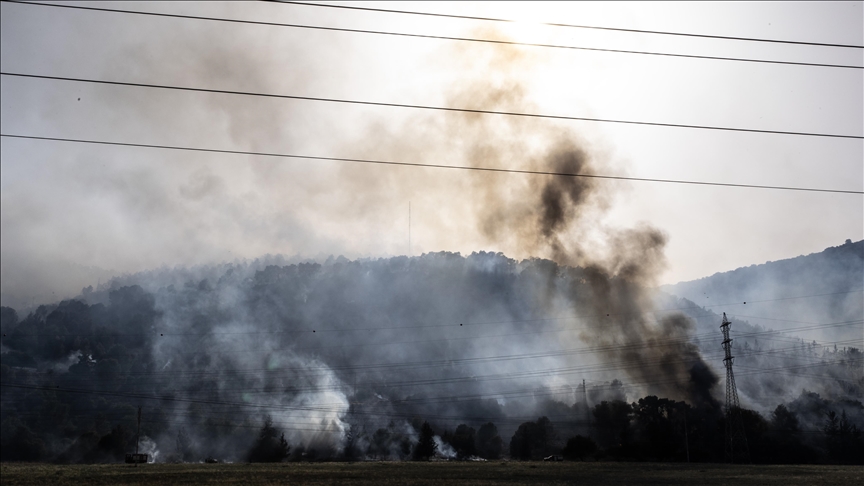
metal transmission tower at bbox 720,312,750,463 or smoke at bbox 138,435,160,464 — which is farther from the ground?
metal transmission tower at bbox 720,312,750,463

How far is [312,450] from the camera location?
195375 millimetres

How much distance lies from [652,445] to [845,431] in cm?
4591

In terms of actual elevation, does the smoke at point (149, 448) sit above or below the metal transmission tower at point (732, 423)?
below

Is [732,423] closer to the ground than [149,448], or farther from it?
farther from it

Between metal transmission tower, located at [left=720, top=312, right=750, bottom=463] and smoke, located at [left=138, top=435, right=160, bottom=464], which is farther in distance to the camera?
smoke, located at [left=138, top=435, right=160, bottom=464]

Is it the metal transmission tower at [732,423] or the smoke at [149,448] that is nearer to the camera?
the metal transmission tower at [732,423]

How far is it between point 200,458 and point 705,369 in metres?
144

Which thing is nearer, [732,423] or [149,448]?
[732,423]

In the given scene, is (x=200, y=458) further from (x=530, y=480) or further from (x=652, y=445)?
(x=530, y=480)

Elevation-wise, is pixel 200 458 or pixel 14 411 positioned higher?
pixel 14 411

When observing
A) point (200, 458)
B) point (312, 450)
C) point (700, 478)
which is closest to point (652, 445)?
point (700, 478)

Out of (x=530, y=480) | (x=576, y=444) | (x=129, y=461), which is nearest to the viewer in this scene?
(x=530, y=480)

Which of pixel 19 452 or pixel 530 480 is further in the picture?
pixel 19 452

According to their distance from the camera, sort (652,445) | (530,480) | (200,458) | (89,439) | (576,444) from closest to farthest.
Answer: (530,480)
(652,445)
(576,444)
(89,439)
(200,458)
